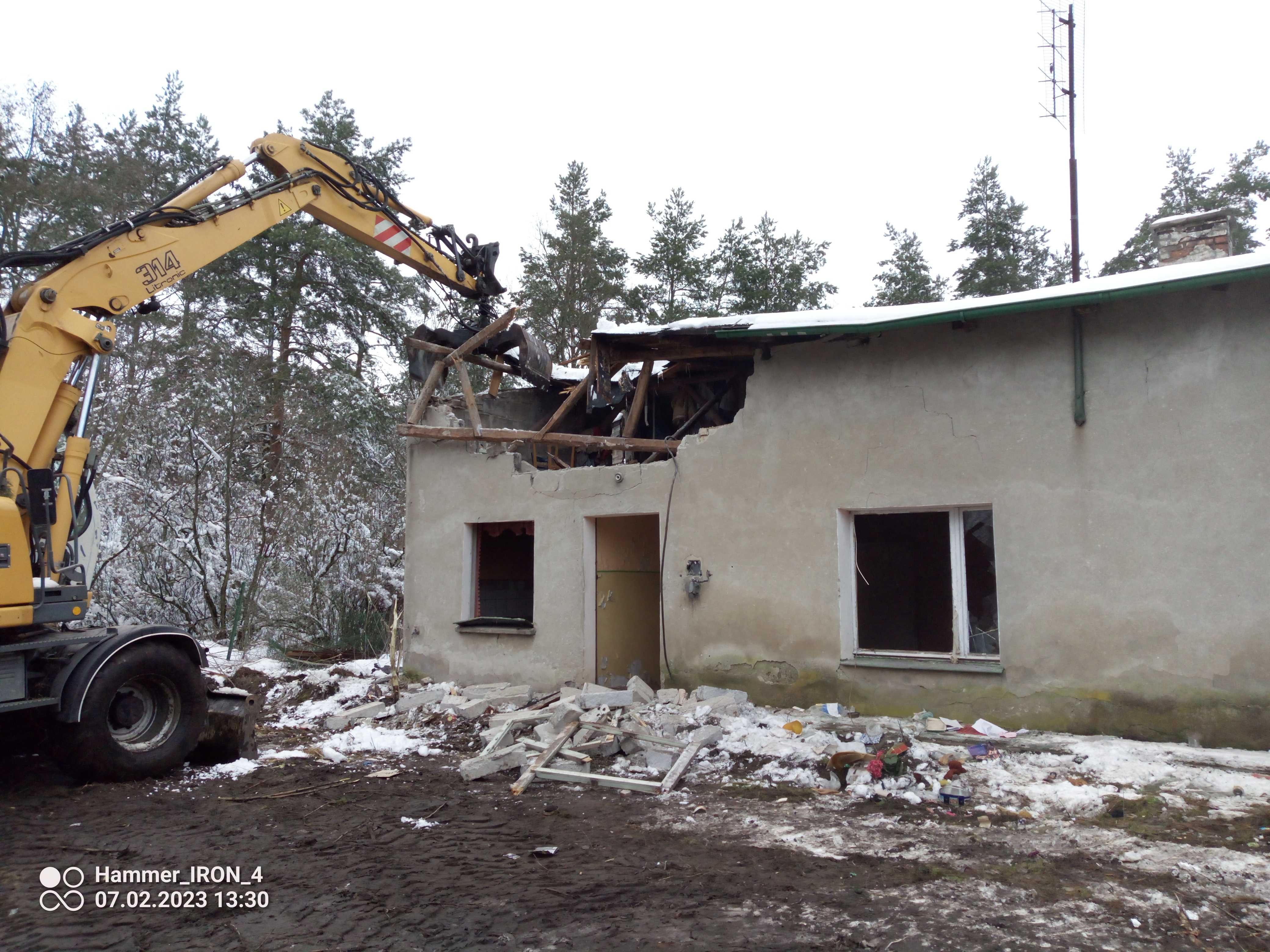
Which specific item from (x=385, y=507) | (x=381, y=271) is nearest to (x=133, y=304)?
Result: (x=381, y=271)

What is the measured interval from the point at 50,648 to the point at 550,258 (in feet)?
60.1

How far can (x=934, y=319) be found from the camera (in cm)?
712

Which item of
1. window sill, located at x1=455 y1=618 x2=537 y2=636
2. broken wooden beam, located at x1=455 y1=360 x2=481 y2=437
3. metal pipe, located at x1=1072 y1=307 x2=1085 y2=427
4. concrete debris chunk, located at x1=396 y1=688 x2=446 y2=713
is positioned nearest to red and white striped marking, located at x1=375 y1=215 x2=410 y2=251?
broken wooden beam, located at x1=455 y1=360 x2=481 y2=437

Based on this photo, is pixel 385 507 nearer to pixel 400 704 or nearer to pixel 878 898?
pixel 400 704

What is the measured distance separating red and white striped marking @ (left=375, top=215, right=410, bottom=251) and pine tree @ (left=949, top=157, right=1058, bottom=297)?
1759 centimetres

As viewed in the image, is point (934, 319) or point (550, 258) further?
point (550, 258)

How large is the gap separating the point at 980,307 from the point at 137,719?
7781mm

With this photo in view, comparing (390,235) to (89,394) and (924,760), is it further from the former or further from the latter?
(924,760)

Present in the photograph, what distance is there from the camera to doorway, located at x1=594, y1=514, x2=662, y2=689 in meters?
9.52

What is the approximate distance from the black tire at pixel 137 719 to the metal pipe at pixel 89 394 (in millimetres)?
1801

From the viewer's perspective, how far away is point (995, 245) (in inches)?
900

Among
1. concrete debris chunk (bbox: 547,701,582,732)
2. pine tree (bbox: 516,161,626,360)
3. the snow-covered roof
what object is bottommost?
concrete debris chunk (bbox: 547,701,582,732)

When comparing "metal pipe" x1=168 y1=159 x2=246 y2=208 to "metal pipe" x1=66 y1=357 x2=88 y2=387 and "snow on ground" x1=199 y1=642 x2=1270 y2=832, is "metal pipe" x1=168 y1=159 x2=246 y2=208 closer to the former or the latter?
"metal pipe" x1=66 y1=357 x2=88 y2=387

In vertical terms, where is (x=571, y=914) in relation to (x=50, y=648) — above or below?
below
